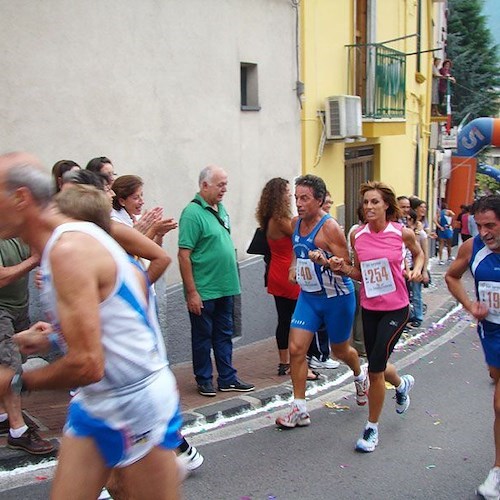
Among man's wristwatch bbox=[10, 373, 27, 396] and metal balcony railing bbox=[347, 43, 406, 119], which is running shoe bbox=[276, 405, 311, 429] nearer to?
man's wristwatch bbox=[10, 373, 27, 396]

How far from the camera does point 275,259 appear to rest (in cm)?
718

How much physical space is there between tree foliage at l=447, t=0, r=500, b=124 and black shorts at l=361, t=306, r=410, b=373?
113 feet

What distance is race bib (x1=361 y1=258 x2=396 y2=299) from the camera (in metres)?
5.48

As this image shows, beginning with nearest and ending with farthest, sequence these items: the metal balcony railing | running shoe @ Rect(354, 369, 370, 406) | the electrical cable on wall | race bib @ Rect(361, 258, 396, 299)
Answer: race bib @ Rect(361, 258, 396, 299), running shoe @ Rect(354, 369, 370, 406), the electrical cable on wall, the metal balcony railing

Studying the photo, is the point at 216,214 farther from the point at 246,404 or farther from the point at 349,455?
the point at 349,455

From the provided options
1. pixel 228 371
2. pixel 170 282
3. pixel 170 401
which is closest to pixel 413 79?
pixel 170 282

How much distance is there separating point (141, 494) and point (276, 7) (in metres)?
8.13

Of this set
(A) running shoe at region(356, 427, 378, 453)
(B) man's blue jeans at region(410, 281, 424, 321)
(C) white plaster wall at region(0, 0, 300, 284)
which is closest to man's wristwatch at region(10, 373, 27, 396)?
(A) running shoe at region(356, 427, 378, 453)

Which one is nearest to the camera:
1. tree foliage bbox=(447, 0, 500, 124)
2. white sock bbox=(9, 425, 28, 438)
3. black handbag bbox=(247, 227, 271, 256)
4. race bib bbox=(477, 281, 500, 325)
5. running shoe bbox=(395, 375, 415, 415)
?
race bib bbox=(477, 281, 500, 325)

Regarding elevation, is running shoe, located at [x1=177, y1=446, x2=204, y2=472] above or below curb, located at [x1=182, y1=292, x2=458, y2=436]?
above

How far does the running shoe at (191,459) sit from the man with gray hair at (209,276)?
150 cm

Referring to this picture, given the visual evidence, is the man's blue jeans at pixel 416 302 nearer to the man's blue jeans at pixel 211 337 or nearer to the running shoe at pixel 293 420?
the man's blue jeans at pixel 211 337

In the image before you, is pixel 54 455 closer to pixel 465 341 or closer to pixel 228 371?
pixel 228 371

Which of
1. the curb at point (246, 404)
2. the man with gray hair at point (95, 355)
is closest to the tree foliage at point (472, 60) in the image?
the curb at point (246, 404)
